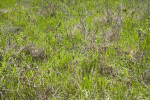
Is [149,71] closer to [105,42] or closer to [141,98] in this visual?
[141,98]

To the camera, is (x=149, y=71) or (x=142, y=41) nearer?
(x=149, y=71)

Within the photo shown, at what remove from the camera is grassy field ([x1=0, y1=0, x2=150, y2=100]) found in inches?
74.4

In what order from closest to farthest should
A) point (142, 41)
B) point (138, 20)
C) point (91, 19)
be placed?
point (142, 41) < point (138, 20) < point (91, 19)

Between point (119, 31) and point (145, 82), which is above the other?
point (119, 31)

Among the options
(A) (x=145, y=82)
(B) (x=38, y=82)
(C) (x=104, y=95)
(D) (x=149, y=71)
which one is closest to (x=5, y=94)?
(B) (x=38, y=82)

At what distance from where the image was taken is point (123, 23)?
11.4ft

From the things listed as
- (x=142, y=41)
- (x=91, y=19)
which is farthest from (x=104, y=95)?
(x=91, y=19)

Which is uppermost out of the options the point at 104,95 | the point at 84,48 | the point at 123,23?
the point at 123,23

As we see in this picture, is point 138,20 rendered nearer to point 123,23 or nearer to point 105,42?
point 123,23

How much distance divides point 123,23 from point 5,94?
2.67 meters

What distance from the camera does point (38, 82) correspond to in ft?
6.51

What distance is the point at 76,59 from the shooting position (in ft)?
7.88

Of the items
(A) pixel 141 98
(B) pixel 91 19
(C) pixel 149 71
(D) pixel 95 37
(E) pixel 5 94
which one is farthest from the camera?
(B) pixel 91 19

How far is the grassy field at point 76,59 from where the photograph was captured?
6.20 feet
